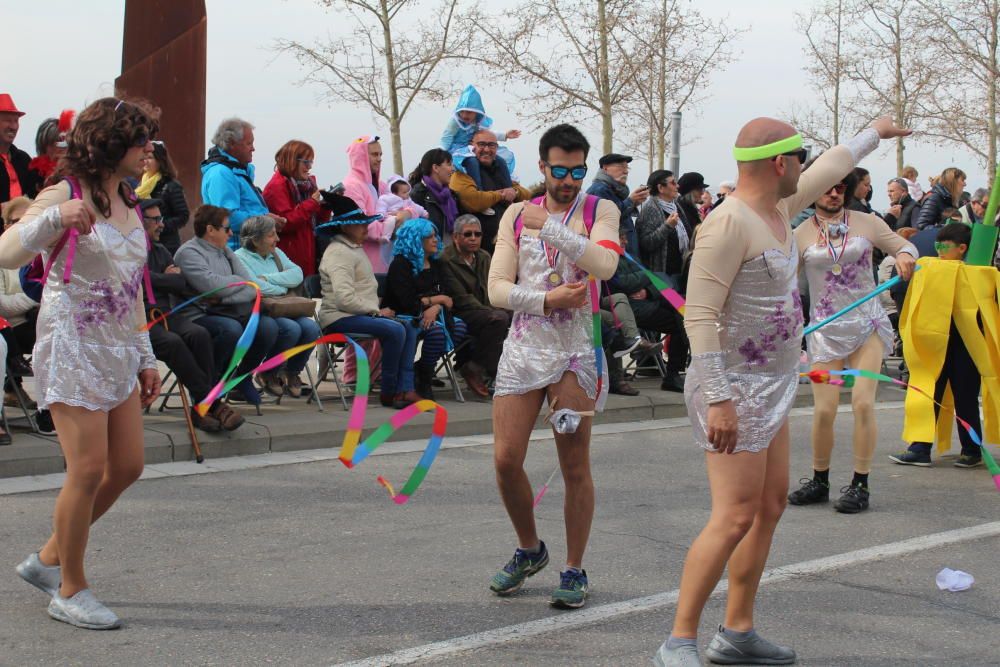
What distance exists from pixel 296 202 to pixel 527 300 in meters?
6.29

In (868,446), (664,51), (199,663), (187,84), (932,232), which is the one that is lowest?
(199,663)

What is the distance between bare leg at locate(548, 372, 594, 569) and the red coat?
602cm

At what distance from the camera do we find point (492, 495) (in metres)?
7.38

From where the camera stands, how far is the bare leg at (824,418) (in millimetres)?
7242

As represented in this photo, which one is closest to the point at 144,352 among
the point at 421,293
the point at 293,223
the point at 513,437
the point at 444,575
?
the point at 513,437

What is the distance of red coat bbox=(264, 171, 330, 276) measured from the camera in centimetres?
1061

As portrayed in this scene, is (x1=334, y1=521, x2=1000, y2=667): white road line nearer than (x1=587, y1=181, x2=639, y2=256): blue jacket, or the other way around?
(x1=334, y1=521, x2=1000, y2=667): white road line

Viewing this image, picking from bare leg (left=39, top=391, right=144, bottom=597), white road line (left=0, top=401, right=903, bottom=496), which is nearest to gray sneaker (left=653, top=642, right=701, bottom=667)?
bare leg (left=39, top=391, right=144, bottom=597)

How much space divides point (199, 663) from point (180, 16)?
9853 mm

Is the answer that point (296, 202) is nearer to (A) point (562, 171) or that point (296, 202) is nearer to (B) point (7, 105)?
(B) point (7, 105)

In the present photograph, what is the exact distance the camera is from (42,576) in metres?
4.93

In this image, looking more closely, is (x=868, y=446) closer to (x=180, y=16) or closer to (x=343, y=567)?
(x=343, y=567)

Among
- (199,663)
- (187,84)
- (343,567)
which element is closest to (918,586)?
(343,567)

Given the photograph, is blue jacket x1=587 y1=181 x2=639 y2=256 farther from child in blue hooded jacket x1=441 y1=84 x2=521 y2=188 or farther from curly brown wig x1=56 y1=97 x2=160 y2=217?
curly brown wig x1=56 y1=97 x2=160 y2=217
